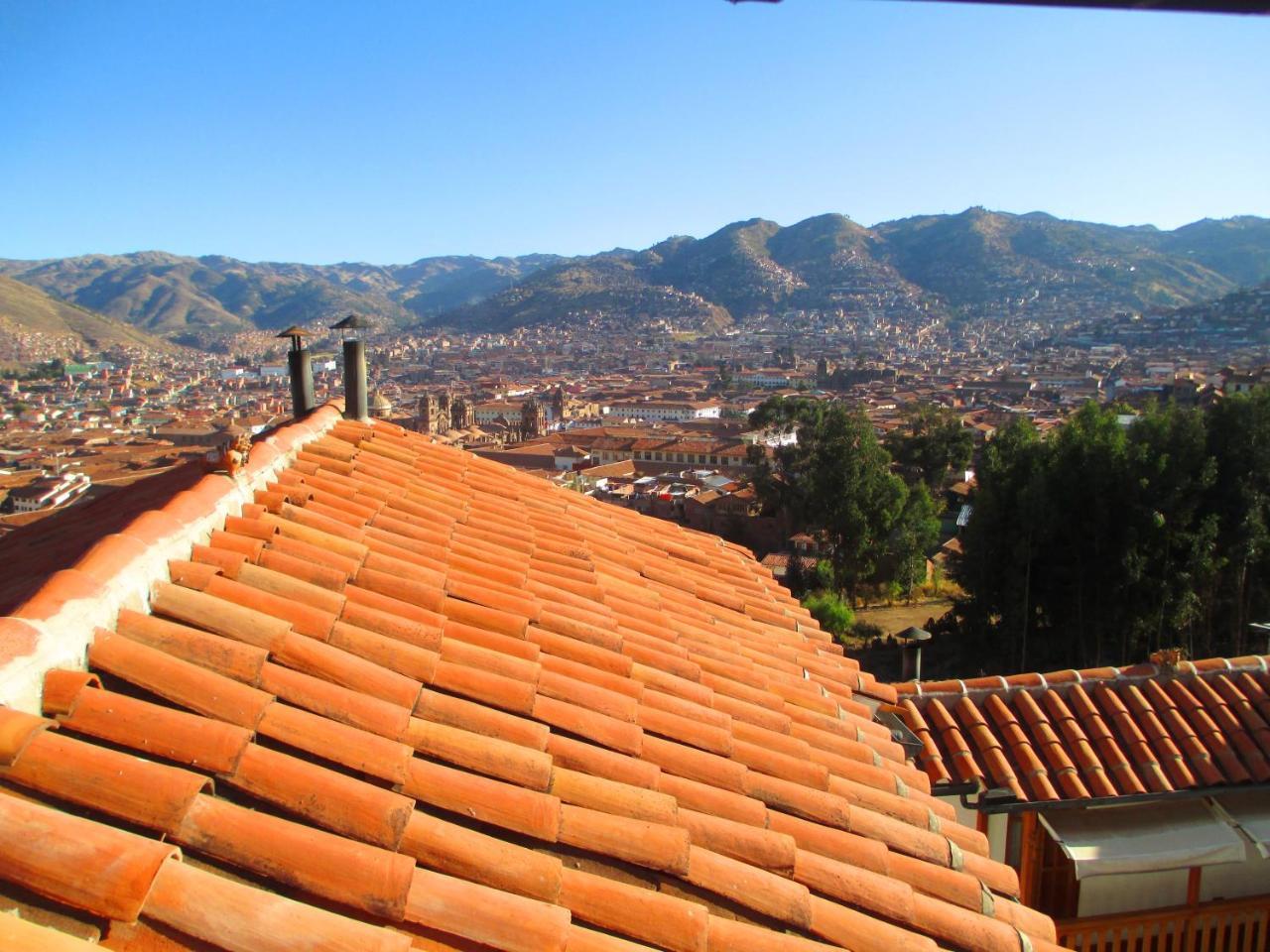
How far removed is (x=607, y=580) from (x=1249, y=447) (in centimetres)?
1082

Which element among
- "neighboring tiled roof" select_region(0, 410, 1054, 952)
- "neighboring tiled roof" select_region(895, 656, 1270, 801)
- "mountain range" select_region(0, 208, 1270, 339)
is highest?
"mountain range" select_region(0, 208, 1270, 339)

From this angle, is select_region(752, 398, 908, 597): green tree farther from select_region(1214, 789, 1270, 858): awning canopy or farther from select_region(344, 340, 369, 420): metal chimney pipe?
select_region(344, 340, 369, 420): metal chimney pipe

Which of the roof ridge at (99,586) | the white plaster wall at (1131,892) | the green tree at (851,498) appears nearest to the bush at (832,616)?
the green tree at (851,498)

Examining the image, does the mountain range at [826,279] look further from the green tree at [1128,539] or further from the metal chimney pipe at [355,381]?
the metal chimney pipe at [355,381]

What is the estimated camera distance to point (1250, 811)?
13.4 ft

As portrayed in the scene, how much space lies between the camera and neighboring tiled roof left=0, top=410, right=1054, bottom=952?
3.96ft

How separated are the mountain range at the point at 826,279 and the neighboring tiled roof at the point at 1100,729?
122766 millimetres

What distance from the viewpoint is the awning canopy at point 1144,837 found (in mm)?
3658

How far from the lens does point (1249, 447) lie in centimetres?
1066

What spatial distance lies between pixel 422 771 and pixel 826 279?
14366cm

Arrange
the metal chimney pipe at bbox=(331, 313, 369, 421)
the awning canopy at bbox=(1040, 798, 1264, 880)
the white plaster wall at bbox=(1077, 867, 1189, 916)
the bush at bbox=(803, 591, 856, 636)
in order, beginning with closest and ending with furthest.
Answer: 1. the awning canopy at bbox=(1040, 798, 1264, 880)
2. the white plaster wall at bbox=(1077, 867, 1189, 916)
3. the metal chimney pipe at bbox=(331, 313, 369, 421)
4. the bush at bbox=(803, 591, 856, 636)

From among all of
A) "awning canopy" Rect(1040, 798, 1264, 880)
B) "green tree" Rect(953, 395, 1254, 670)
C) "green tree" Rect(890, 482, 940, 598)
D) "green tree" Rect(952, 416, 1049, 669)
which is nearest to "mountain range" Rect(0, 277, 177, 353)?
"green tree" Rect(890, 482, 940, 598)

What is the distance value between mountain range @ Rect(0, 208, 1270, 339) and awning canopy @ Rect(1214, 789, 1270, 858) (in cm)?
12326

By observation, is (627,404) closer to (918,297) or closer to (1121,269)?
(918,297)
